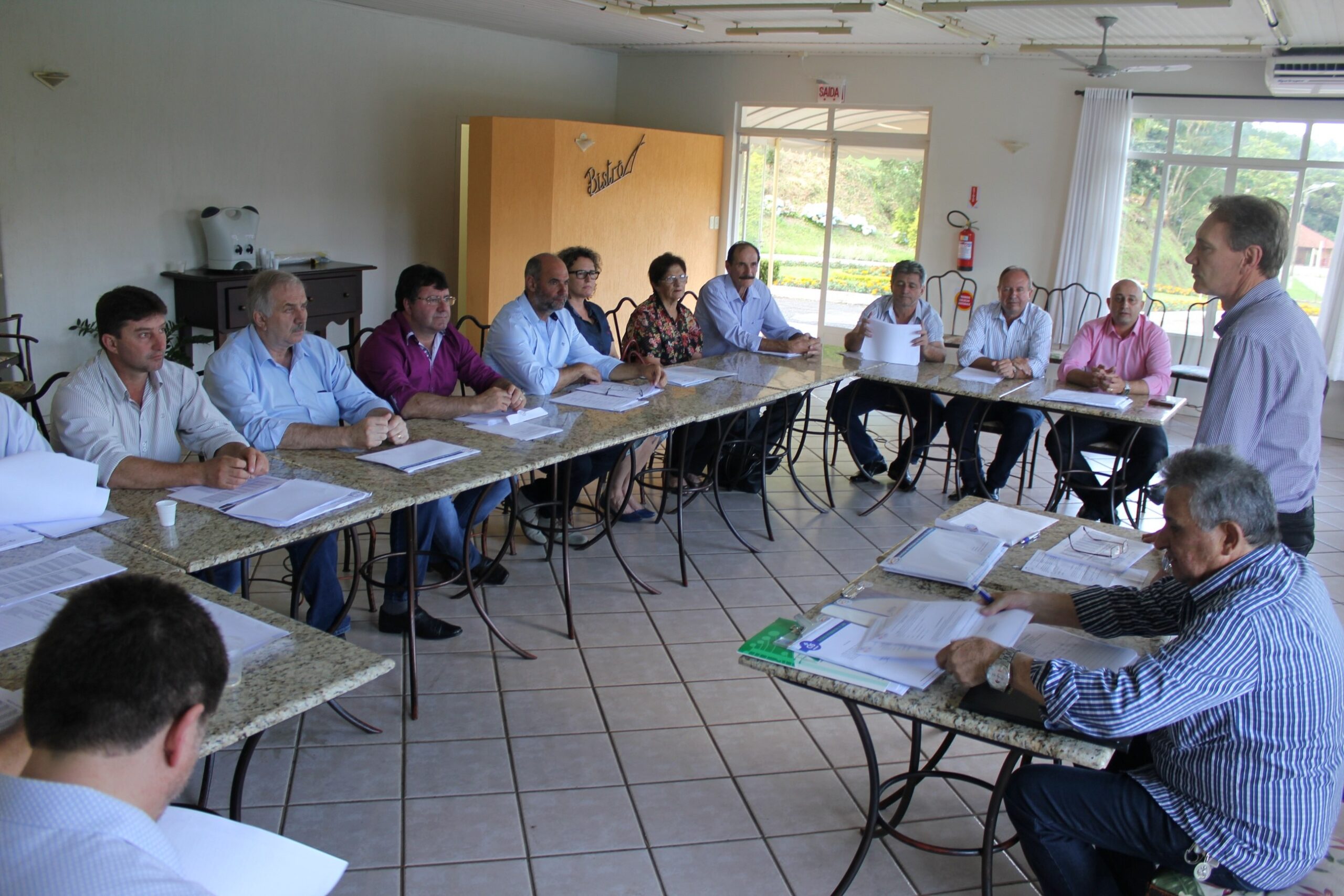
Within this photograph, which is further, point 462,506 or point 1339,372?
point 1339,372

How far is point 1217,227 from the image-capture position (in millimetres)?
2420

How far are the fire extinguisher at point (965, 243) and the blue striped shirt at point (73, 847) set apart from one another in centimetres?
816

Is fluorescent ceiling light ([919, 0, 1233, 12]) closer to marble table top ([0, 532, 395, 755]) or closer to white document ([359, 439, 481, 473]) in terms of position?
white document ([359, 439, 481, 473])

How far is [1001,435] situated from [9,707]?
14.5 feet

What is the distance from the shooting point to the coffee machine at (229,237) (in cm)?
626

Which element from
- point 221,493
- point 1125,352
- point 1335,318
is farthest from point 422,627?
point 1335,318

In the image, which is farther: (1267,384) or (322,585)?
(322,585)

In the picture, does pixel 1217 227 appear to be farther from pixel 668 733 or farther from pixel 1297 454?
pixel 668 733

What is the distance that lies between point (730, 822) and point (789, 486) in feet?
9.72

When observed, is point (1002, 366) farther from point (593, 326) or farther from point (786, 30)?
point (786, 30)

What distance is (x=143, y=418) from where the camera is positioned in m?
2.68

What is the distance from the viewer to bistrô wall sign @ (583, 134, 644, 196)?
317 inches

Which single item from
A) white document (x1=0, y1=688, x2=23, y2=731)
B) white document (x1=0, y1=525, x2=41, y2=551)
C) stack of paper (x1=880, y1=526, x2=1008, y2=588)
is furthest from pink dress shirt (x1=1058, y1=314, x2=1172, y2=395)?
white document (x1=0, y1=688, x2=23, y2=731)

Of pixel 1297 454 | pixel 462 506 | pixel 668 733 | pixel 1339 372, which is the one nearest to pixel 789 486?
pixel 462 506
